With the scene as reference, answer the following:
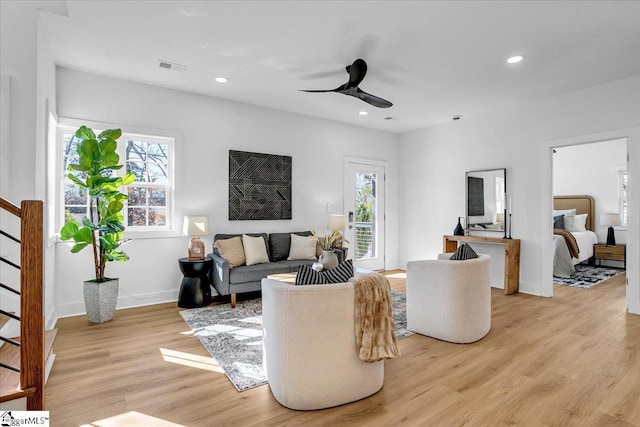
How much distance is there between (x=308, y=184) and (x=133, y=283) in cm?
290

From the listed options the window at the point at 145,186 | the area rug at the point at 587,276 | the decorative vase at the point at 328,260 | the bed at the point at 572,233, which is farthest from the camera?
the bed at the point at 572,233

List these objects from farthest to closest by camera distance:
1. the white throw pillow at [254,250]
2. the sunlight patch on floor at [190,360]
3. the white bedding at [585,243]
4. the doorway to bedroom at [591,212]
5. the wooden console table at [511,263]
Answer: the white bedding at [585,243]
the doorway to bedroom at [591,212]
the wooden console table at [511,263]
the white throw pillow at [254,250]
the sunlight patch on floor at [190,360]

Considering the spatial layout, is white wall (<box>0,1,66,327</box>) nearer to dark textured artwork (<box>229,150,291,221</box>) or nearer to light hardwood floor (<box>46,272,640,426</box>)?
light hardwood floor (<box>46,272,640,426</box>)

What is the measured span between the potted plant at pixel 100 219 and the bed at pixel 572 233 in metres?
6.71

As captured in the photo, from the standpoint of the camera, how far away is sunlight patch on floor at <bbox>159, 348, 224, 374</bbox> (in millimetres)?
2627

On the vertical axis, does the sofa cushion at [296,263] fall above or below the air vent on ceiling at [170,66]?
below

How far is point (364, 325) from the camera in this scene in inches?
82.8

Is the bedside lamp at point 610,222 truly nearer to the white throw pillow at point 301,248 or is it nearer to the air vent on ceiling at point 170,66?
the white throw pillow at point 301,248

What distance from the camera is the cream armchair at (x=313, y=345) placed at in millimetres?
2014

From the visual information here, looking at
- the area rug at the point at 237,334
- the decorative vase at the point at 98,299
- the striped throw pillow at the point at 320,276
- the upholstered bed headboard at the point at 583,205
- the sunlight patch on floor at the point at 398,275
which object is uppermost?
the upholstered bed headboard at the point at 583,205

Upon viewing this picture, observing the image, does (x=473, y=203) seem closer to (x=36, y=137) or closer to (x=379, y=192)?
(x=379, y=192)

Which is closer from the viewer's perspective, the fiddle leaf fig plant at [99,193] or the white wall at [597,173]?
the fiddle leaf fig plant at [99,193]

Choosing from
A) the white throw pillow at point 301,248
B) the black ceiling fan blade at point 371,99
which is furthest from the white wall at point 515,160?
the black ceiling fan blade at point 371,99

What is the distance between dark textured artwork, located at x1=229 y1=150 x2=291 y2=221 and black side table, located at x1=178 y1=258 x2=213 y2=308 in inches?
36.2
